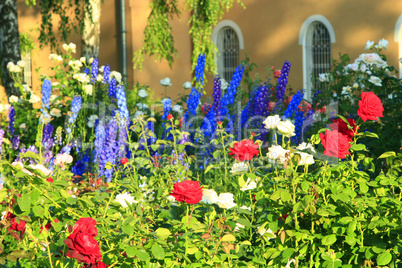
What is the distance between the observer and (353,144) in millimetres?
2285

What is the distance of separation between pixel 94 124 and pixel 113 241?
322 centimetres

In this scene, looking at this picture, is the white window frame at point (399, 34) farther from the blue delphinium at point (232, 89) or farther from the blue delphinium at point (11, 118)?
the blue delphinium at point (11, 118)

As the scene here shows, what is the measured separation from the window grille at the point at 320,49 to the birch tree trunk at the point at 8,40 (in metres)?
4.84

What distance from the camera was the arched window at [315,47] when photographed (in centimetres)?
890

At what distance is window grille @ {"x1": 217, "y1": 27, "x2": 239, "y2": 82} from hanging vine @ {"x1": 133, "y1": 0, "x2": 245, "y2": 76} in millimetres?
619

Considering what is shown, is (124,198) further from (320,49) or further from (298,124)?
(320,49)

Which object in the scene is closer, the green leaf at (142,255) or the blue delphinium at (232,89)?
the green leaf at (142,255)

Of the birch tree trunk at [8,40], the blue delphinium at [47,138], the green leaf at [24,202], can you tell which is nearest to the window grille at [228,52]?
the birch tree trunk at [8,40]

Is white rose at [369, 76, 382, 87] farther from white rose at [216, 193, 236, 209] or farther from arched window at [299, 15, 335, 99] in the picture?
arched window at [299, 15, 335, 99]

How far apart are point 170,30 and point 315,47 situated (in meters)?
2.74

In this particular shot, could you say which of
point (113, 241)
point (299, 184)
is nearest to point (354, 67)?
point (299, 184)

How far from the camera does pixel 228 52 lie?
34.4 feet

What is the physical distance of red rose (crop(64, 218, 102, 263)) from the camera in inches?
64.4

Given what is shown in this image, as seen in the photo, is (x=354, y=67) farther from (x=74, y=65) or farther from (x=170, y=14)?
(x=170, y=14)
